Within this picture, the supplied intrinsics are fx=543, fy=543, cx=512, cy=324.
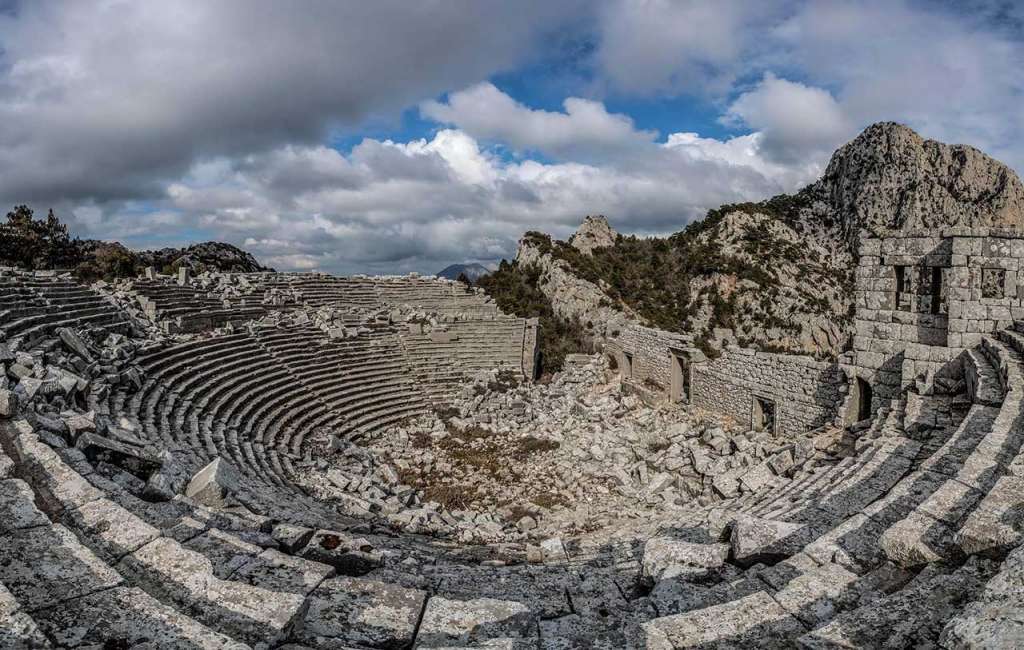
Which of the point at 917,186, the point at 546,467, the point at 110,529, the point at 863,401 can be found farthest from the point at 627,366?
the point at 917,186

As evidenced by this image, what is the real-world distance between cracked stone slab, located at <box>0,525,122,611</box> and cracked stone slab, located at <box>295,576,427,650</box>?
117 cm

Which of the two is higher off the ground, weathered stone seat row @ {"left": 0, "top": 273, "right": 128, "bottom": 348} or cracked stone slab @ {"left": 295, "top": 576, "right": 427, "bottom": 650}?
weathered stone seat row @ {"left": 0, "top": 273, "right": 128, "bottom": 348}

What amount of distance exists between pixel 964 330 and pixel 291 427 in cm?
1493

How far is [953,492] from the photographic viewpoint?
4.67 meters

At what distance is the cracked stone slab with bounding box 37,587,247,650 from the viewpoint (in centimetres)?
268

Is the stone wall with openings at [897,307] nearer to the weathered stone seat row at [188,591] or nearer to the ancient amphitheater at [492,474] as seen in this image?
the ancient amphitheater at [492,474]

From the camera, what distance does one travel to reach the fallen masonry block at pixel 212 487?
613 cm

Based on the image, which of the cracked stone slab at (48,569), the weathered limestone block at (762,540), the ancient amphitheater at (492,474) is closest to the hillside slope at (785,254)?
the ancient amphitheater at (492,474)

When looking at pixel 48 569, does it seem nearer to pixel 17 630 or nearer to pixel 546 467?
pixel 17 630

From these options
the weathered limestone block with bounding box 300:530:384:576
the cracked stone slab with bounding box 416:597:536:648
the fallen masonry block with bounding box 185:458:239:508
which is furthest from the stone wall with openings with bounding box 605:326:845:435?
the fallen masonry block with bounding box 185:458:239:508

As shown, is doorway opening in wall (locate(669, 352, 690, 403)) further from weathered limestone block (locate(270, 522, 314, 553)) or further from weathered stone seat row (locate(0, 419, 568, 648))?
weathered limestone block (locate(270, 522, 314, 553))

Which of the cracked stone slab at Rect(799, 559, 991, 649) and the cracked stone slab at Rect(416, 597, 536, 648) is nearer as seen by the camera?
the cracked stone slab at Rect(799, 559, 991, 649)

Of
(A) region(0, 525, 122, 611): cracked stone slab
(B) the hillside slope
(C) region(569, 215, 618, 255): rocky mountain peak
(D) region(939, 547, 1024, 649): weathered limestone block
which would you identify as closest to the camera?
(D) region(939, 547, 1024, 649): weathered limestone block

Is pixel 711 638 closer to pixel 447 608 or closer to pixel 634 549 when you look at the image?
pixel 447 608
